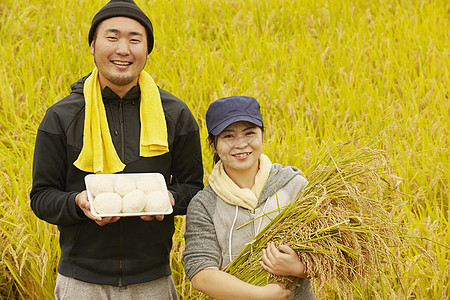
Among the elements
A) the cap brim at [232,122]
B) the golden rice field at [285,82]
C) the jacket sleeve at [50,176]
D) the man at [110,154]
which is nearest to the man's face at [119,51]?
the man at [110,154]

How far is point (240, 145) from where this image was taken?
6.91 feet

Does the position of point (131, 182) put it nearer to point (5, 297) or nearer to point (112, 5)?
point (112, 5)

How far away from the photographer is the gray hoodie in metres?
2.11

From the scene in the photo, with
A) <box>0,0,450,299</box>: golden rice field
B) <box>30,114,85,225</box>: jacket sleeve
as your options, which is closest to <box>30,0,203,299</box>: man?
<box>30,114,85,225</box>: jacket sleeve

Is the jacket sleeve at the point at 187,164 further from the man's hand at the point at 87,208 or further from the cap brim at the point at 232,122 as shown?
the man's hand at the point at 87,208

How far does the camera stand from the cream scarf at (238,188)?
2125mm

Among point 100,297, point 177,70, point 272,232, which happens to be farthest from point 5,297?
point 177,70

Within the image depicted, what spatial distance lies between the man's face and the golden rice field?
1079mm

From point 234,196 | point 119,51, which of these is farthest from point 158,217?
point 119,51

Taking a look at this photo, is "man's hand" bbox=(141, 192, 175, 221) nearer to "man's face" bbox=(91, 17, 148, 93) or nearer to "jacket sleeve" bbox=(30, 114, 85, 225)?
"jacket sleeve" bbox=(30, 114, 85, 225)

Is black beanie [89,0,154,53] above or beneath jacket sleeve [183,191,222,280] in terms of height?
above

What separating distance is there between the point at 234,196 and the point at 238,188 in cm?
3

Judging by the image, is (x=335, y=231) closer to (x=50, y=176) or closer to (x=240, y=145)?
(x=240, y=145)

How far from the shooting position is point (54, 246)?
3.03 metres
